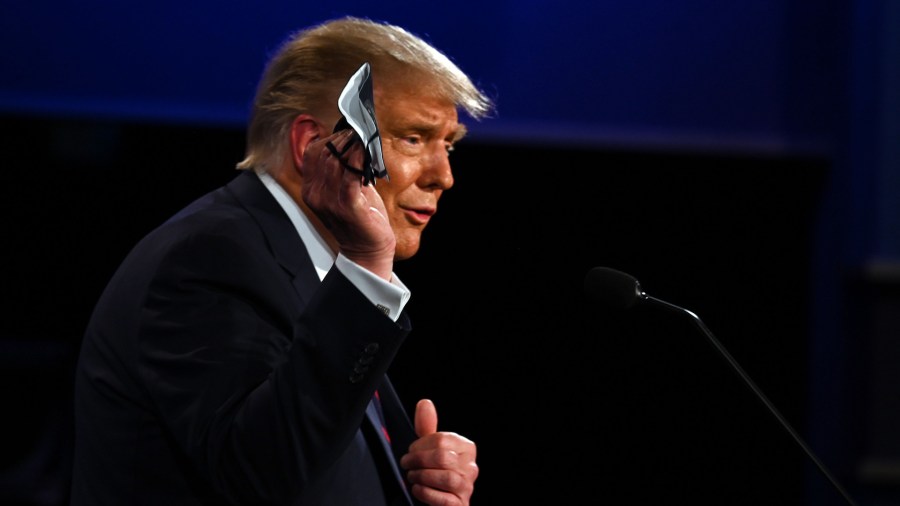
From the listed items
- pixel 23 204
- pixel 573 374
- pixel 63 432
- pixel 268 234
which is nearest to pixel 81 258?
pixel 23 204

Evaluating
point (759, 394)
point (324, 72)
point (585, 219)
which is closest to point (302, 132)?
point (324, 72)

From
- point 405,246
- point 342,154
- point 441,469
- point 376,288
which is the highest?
point 342,154

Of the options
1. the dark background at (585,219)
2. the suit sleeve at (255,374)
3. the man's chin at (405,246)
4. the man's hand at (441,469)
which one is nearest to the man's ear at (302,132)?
the man's chin at (405,246)

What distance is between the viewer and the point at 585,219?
3.19 m

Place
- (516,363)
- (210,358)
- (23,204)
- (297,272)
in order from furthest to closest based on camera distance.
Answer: (516,363) → (23,204) → (297,272) → (210,358)

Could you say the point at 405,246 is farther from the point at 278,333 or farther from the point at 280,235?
the point at 278,333

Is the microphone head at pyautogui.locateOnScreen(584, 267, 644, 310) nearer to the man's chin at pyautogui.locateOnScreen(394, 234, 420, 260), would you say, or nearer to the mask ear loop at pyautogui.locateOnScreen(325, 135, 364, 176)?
the man's chin at pyautogui.locateOnScreen(394, 234, 420, 260)

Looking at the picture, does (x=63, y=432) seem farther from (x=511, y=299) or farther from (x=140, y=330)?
(x=140, y=330)

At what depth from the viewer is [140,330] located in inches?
51.8

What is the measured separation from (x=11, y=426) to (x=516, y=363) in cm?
148

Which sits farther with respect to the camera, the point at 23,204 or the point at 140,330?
the point at 23,204

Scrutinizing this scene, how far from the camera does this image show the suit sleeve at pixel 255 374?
1.17 metres

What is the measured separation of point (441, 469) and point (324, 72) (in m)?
0.65

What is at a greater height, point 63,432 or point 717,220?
point 717,220
